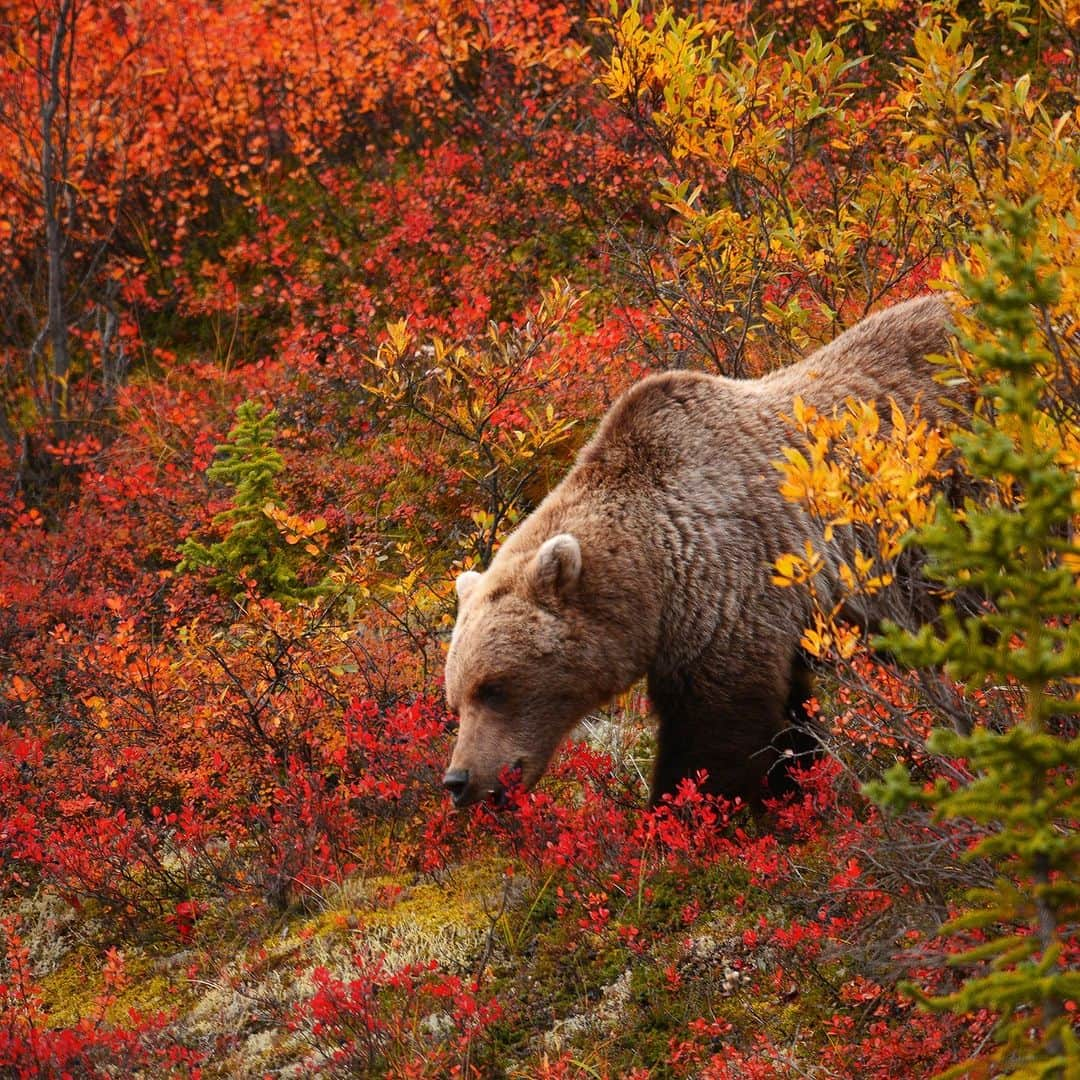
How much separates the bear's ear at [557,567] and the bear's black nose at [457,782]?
82cm

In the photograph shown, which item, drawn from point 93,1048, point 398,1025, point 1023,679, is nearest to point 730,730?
point 398,1025

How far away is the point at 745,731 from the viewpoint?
5.03 m

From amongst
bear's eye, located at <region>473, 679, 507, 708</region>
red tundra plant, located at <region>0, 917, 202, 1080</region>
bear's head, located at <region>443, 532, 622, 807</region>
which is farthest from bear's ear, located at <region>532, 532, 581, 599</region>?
red tundra plant, located at <region>0, 917, 202, 1080</region>

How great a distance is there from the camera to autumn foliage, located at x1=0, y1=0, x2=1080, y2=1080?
3.77 metres

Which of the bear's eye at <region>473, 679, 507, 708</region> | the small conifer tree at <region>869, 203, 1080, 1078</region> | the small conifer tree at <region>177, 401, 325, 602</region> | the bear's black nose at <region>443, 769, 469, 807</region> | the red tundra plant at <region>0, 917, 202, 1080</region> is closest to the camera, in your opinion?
the small conifer tree at <region>869, 203, 1080, 1078</region>

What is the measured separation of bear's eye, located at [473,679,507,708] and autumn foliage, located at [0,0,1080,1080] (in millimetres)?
429

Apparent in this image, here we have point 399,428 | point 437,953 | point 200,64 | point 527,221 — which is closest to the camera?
point 437,953

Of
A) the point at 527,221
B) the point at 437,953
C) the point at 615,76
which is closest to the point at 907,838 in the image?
the point at 437,953

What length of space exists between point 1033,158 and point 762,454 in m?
1.64

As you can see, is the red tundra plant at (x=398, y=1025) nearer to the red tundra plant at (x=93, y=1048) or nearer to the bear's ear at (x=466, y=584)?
the red tundra plant at (x=93, y=1048)

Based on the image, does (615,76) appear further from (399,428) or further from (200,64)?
Result: (200,64)

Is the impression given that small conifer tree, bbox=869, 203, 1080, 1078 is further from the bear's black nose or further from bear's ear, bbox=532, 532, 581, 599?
the bear's black nose

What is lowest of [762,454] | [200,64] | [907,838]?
[907,838]

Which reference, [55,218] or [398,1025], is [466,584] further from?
[55,218]
